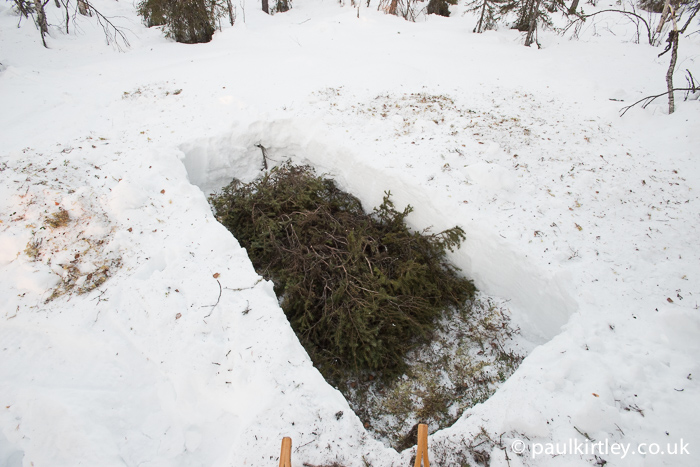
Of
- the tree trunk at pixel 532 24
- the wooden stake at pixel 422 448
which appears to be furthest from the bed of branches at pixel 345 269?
the tree trunk at pixel 532 24

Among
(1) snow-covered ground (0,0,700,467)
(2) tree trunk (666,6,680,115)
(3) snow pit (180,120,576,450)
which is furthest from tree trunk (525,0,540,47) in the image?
(3) snow pit (180,120,576,450)

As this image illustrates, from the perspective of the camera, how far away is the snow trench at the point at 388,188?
3541 millimetres

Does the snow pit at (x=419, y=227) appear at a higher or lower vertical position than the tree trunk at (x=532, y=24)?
lower

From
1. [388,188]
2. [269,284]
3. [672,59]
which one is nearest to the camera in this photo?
[269,284]

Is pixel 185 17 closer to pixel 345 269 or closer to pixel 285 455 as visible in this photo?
pixel 345 269

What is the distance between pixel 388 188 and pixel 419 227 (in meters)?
0.73

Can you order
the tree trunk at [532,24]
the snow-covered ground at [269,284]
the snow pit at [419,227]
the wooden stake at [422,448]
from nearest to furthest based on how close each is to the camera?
the wooden stake at [422,448], the snow-covered ground at [269,284], the snow pit at [419,227], the tree trunk at [532,24]

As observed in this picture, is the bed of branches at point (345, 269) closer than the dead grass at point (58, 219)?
Yes

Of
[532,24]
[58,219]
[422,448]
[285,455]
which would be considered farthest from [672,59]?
[58,219]

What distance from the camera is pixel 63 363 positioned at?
2736 mm

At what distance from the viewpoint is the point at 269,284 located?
10.5 feet

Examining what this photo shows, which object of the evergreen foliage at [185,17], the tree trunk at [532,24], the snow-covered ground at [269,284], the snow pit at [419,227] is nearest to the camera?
the snow-covered ground at [269,284]

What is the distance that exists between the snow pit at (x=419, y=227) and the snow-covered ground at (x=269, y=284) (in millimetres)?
38

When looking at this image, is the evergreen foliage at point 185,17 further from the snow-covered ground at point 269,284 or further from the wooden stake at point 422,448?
the wooden stake at point 422,448
